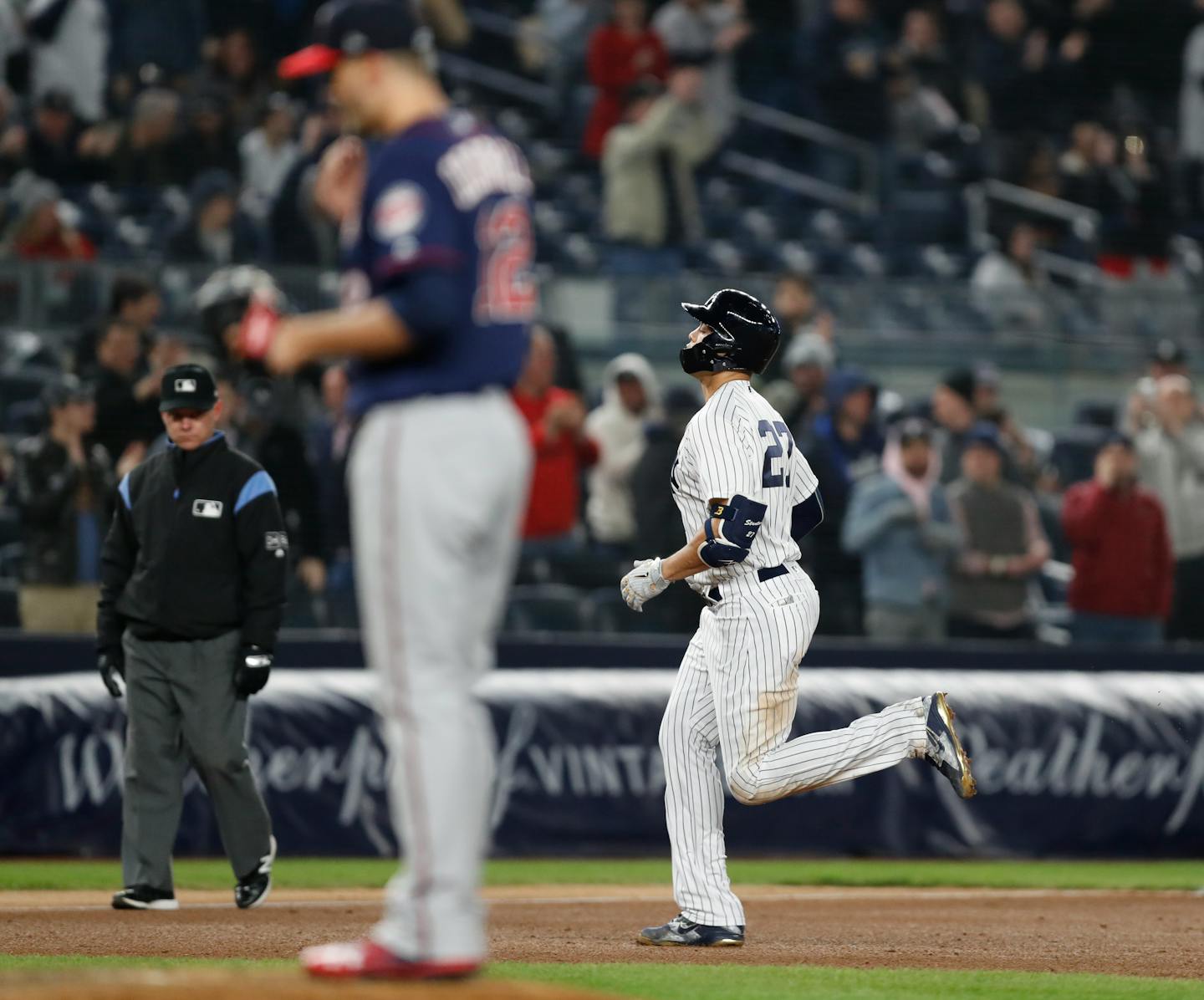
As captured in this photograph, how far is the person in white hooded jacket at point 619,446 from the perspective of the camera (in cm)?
1225

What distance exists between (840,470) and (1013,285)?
3.97 m

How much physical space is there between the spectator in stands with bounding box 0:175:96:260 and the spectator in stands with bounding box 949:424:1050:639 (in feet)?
19.7

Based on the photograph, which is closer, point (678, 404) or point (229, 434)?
point (229, 434)

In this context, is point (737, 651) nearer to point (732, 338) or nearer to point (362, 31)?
point (732, 338)

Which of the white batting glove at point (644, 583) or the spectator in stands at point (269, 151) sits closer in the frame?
the white batting glove at point (644, 583)

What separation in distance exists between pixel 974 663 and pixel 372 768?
375 centimetres

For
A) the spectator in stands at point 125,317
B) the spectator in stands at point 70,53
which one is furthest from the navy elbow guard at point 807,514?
the spectator in stands at point 70,53

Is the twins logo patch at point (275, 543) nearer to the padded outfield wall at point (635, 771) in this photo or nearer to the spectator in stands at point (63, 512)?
the padded outfield wall at point (635, 771)

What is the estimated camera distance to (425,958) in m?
3.96

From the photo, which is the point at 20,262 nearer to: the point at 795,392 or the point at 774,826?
the point at 795,392

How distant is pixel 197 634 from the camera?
793 centimetres

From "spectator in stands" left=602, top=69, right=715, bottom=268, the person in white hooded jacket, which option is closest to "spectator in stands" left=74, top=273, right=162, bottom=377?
the person in white hooded jacket

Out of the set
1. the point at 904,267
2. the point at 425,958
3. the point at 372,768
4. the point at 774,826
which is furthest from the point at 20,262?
the point at 425,958

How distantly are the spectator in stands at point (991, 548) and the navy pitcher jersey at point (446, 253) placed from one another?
858cm
